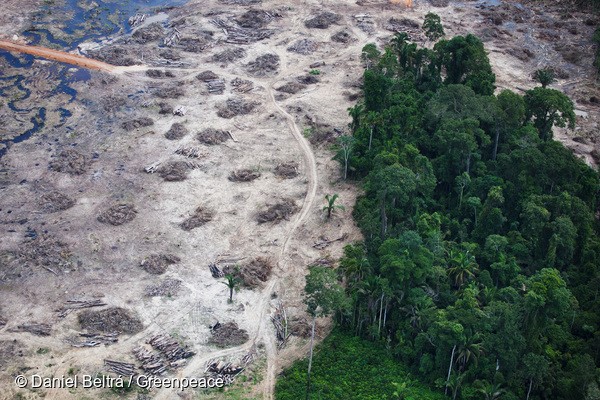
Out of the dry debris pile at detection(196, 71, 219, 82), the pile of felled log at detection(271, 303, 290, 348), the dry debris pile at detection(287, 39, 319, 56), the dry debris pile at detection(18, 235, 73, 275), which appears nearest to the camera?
the pile of felled log at detection(271, 303, 290, 348)

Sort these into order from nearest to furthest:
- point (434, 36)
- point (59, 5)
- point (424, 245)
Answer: point (424, 245)
point (434, 36)
point (59, 5)

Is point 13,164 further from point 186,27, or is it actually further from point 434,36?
point 434,36

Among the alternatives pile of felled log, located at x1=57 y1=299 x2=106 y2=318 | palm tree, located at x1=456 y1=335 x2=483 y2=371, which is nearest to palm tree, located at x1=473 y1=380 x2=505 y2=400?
palm tree, located at x1=456 y1=335 x2=483 y2=371

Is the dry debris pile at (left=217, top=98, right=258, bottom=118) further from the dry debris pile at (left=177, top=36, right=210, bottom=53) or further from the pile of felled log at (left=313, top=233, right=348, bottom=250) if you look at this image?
the pile of felled log at (left=313, top=233, right=348, bottom=250)

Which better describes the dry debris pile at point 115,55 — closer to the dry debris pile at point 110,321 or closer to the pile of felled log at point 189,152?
the pile of felled log at point 189,152

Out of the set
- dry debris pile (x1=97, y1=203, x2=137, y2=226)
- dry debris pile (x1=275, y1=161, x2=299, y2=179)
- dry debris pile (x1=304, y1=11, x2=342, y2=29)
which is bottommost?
dry debris pile (x1=97, y1=203, x2=137, y2=226)

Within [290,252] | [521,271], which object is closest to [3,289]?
[290,252]

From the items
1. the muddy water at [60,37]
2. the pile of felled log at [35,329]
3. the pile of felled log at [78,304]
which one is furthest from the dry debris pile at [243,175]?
the pile of felled log at [35,329]
